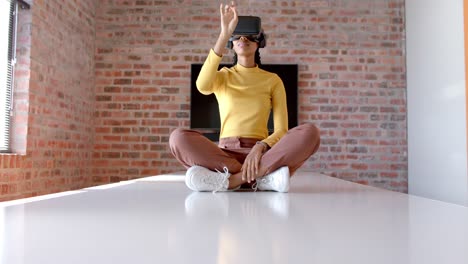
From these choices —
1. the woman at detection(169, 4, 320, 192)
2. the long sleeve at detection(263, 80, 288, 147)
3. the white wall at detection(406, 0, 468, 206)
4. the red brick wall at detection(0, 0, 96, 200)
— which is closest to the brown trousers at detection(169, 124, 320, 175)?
the woman at detection(169, 4, 320, 192)

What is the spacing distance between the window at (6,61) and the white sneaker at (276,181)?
6.29 feet

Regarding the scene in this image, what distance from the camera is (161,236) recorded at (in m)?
0.96

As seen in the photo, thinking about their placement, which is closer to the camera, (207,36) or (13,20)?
(13,20)

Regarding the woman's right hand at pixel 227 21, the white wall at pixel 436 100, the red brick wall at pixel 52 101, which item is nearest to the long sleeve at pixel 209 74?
the woman's right hand at pixel 227 21

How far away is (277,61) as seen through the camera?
4.46 metres

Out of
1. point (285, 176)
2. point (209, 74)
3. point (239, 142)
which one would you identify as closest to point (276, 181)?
point (285, 176)

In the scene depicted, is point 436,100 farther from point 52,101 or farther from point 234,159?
point 52,101

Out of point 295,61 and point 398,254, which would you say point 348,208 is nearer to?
point 398,254

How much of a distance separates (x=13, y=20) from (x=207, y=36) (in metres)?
1.91

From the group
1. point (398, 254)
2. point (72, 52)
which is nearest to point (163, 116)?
point (72, 52)

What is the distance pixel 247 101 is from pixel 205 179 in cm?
49

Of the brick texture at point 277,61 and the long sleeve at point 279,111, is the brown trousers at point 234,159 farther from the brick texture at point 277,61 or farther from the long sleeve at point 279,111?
the brick texture at point 277,61

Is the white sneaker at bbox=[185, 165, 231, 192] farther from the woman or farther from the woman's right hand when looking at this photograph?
the woman's right hand

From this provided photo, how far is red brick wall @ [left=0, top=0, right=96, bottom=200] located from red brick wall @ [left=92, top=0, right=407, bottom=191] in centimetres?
24
